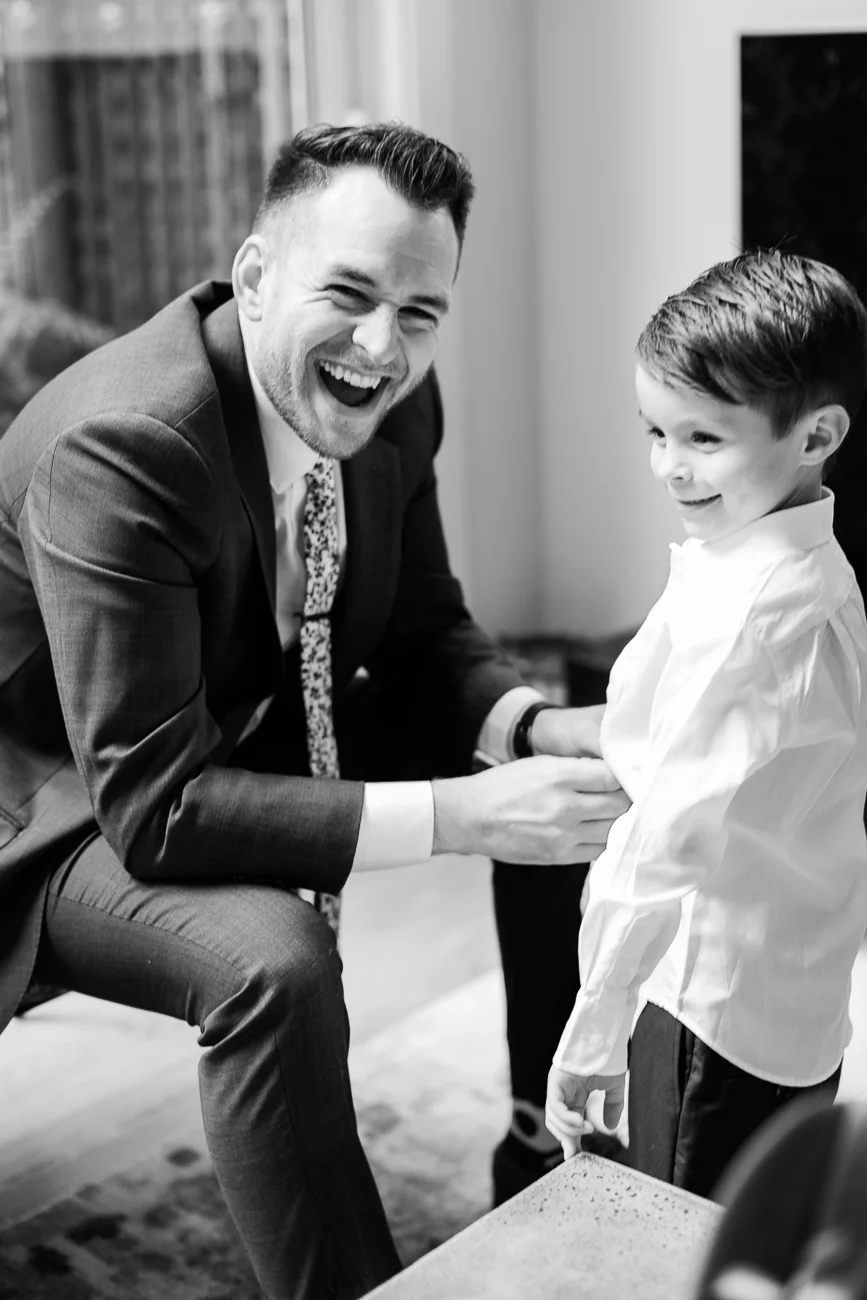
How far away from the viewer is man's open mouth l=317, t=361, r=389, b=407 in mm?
1630

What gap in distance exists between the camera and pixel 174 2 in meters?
3.06

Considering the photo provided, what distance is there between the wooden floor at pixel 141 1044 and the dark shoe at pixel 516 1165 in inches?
17.2

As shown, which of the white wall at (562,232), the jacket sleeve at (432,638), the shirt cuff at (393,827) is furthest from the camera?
the white wall at (562,232)

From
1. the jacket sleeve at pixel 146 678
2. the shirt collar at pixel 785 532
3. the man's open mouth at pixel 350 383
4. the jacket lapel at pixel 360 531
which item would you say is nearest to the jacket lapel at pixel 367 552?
the jacket lapel at pixel 360 531

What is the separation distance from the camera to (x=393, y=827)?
4.97ft

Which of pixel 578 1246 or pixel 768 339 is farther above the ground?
pixel 768 339

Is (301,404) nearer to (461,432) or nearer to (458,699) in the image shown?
(458,699)

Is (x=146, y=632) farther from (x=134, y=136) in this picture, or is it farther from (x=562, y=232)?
(x=562, y=232)

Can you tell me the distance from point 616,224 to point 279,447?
1.73 meters

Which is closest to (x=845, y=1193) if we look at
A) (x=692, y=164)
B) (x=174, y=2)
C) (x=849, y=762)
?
(x=849, y=762)

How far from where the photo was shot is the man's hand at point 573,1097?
47.3 inches

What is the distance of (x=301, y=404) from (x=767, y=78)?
140 centimetres

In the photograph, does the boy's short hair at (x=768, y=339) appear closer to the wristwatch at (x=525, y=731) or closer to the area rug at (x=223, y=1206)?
the wristwatch at (x=525, y=731)

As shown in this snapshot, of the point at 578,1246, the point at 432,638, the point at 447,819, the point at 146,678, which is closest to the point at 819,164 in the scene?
the point at 432,638
